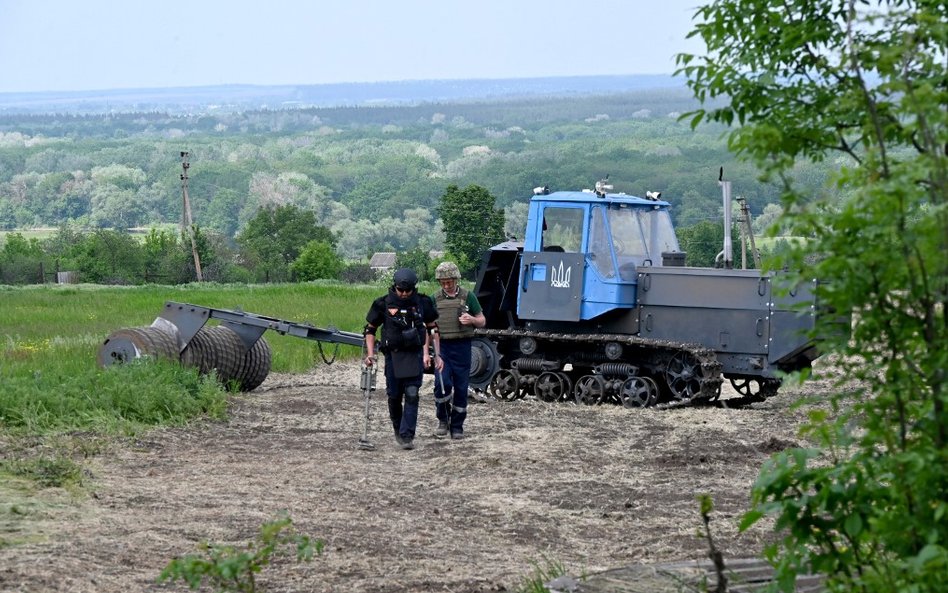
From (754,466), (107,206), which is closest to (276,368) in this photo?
(754,466)

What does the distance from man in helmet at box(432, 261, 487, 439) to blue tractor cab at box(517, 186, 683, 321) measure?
3.35m

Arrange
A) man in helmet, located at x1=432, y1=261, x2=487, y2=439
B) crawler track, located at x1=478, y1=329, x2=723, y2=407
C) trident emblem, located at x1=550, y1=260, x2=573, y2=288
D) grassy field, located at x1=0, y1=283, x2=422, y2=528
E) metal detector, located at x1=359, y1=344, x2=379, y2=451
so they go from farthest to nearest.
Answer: trident emblem, located at x1=550, y1=260, x2=573, y2=288 → crawler track, located at x1=478, y1=329, x2=723, y2=407 → man in helmet, located at x1=432, y1=261, x2=487, y2=439 → metal detector, located at x1=359, y1=344, x2=379, y2=451 → grassy field, located at x1=0, y1=283, x2=422, y2=528

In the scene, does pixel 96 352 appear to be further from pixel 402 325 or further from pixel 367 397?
pixel 402 325

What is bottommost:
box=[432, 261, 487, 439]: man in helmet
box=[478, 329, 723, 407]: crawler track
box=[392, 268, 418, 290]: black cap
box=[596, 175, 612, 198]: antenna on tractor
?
box=[478, 329, 723, 407]: crawler track

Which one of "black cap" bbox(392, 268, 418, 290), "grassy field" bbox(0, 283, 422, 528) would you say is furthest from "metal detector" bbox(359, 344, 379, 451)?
"grassy field" bbox(0, 283, 422, 528)

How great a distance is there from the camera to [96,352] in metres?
21.4

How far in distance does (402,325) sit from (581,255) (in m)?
4.84

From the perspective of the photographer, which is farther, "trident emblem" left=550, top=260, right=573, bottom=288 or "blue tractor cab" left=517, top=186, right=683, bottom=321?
"trident emblem" left=550, top=260, right=573, bottom=288

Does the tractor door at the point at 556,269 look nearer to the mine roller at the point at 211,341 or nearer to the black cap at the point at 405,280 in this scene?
the mine roller at the point at 211,341

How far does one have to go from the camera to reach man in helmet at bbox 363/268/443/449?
1343cm

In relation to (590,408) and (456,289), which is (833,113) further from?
(590,408)

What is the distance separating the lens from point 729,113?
619 cm

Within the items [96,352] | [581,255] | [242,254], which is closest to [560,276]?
[581,255]

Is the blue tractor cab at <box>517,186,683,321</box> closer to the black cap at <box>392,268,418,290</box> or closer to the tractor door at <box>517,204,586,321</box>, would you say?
the tractor door at <box>517,204,586,321</box>
